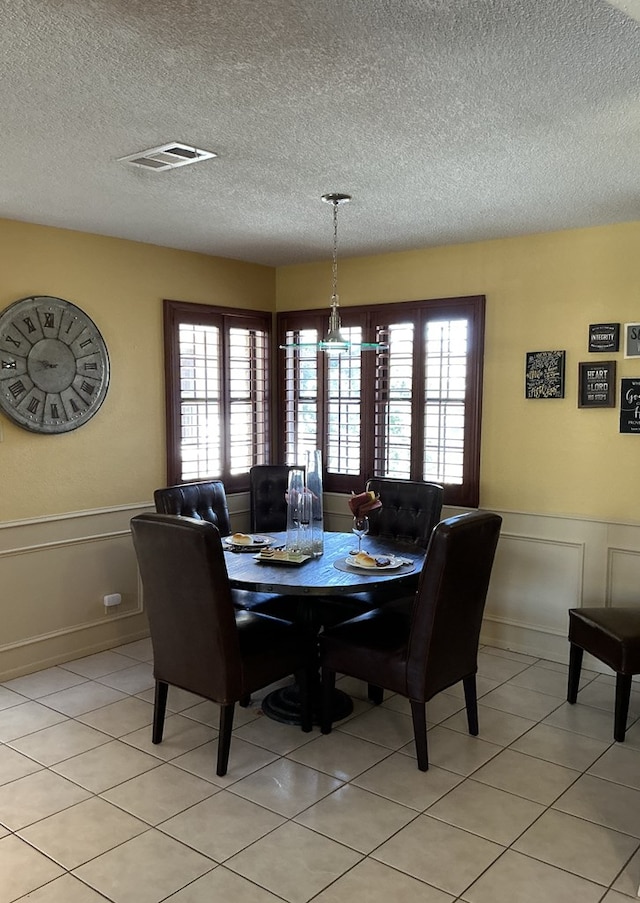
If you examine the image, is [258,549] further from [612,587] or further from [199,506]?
[612,587]

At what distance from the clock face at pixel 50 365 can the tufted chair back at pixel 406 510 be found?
1.78 m

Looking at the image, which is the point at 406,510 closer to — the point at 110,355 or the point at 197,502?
the point at 197,502

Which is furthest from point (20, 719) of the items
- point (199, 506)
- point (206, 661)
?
point (199, 506)

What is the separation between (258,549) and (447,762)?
4.35 ft

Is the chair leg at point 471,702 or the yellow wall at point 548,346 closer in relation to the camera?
the chair leg at point 471,702

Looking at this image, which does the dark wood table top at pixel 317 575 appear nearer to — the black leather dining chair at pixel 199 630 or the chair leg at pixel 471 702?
the black leather dining chair at pixel 199 630

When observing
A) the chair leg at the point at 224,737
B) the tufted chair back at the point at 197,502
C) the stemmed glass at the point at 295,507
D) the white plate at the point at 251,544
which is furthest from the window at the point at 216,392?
the chair leg at the point at 224,737

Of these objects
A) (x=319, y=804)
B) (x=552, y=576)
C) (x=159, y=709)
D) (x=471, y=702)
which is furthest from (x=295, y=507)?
(x=552, y=576)

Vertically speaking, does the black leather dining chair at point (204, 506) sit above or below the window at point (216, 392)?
below

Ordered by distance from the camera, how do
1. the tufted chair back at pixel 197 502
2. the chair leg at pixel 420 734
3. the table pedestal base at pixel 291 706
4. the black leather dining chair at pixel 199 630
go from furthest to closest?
the tufted chair back at pixel 197 502, the table pedestal base at pixel 291 706, the chair leg at pixel 420 734, the black leather dining chair at pixel 199 630

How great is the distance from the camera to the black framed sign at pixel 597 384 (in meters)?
4.06

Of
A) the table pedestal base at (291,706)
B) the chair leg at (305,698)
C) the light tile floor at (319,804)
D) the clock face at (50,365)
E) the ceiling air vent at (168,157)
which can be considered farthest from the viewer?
the clock face at (50,365)

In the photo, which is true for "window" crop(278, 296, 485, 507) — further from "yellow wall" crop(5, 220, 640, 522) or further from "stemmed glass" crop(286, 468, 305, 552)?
"stemmed glass" crop(286, 468, 305, 552)

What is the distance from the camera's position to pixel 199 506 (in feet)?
14.4
